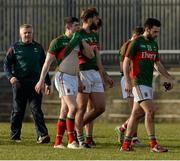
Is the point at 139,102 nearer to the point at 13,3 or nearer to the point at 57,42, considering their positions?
the point at 57,42

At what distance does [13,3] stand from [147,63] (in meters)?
12.6

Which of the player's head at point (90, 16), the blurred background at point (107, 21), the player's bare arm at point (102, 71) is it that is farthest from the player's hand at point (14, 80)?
the blurred background at point (107, 21)

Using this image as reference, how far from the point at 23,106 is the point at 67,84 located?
229 centimetres

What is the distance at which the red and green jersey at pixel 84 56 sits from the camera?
16672 millimetres

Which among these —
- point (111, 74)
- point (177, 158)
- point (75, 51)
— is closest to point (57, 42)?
point (75, 51)

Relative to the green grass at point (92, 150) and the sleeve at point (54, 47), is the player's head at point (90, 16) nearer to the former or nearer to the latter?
the sleeve at point (54, 47)

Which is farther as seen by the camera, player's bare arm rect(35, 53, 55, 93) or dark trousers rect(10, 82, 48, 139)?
dark trousers rect(10, 82, 48, 139)

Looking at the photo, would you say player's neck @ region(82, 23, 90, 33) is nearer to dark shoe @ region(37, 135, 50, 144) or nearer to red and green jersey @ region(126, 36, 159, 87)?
red and green jersey @ region(126, 36, 159, 87)

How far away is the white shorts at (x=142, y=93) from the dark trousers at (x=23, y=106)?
2.64m

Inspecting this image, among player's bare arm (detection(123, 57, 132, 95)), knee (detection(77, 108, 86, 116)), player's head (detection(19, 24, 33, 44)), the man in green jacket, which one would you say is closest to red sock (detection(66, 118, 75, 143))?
knee (detection(77, 108, 86, 116))

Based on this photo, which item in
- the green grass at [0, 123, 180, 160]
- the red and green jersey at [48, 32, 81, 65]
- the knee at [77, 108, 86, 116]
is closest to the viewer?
the green grass at [0, 123, 180, 160]

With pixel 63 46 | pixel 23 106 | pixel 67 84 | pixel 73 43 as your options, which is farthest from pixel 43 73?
pixel 23 106

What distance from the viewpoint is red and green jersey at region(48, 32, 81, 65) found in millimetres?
16297

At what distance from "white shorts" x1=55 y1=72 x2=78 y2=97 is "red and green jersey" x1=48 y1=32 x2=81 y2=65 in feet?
0.95
